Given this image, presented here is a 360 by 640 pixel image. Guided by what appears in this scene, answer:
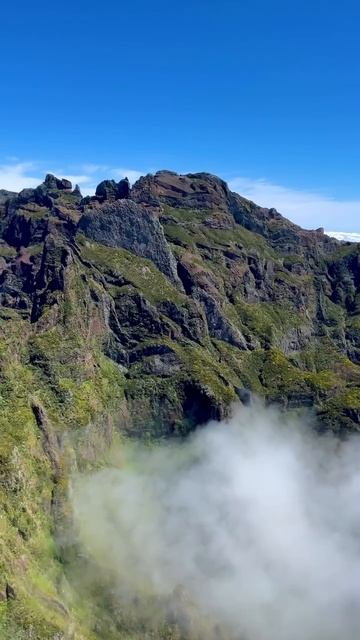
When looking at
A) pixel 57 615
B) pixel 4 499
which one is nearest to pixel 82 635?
pixel 57 615

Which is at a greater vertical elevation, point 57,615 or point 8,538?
point 8,538

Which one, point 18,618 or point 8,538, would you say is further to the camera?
point 8,538

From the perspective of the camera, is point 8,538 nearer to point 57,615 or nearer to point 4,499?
point 4,499

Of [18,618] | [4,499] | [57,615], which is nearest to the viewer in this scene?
[18,618]

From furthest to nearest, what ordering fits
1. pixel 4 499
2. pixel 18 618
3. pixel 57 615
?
pixel 4 499 → pixel 57 615 → pixel 18 618

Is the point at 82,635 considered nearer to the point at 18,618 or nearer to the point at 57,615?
the point at 57,615

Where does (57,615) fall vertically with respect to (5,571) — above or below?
below

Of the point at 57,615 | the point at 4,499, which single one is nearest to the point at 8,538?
the point at 4,499

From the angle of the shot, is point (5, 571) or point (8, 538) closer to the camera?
point (5, 571)

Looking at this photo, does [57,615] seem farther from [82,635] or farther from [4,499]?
[4,499]

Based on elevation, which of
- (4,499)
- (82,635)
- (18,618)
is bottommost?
(82,635)
